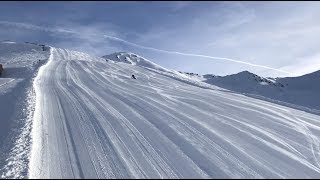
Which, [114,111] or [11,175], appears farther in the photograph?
[114,111]

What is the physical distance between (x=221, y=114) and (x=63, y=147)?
8.00 m

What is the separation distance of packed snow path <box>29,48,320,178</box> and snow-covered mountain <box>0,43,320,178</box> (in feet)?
0.09

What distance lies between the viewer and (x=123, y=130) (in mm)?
14695

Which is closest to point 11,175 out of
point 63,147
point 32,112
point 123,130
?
point 63,147

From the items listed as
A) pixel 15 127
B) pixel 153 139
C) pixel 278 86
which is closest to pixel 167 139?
pixel 153 139

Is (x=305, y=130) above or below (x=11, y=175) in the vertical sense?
above

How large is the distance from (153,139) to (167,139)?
46 cm

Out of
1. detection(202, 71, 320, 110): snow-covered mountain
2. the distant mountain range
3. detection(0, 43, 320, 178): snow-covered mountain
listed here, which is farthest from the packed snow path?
detection(202, 71, 320, 110): snow-covered mountain

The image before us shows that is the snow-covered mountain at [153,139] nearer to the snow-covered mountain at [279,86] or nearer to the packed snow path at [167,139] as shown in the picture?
the packed snow path at [167,139]

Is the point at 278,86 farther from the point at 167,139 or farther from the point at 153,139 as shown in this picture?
the point at 153,139

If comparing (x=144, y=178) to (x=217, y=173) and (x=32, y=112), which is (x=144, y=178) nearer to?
(x=217, y=173)

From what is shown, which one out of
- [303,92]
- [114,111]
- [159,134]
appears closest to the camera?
[159,134]

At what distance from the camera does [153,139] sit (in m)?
13.6

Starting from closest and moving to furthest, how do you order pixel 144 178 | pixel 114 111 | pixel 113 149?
pixel 144 178 < pixel 113 149 < pixel 114 111
